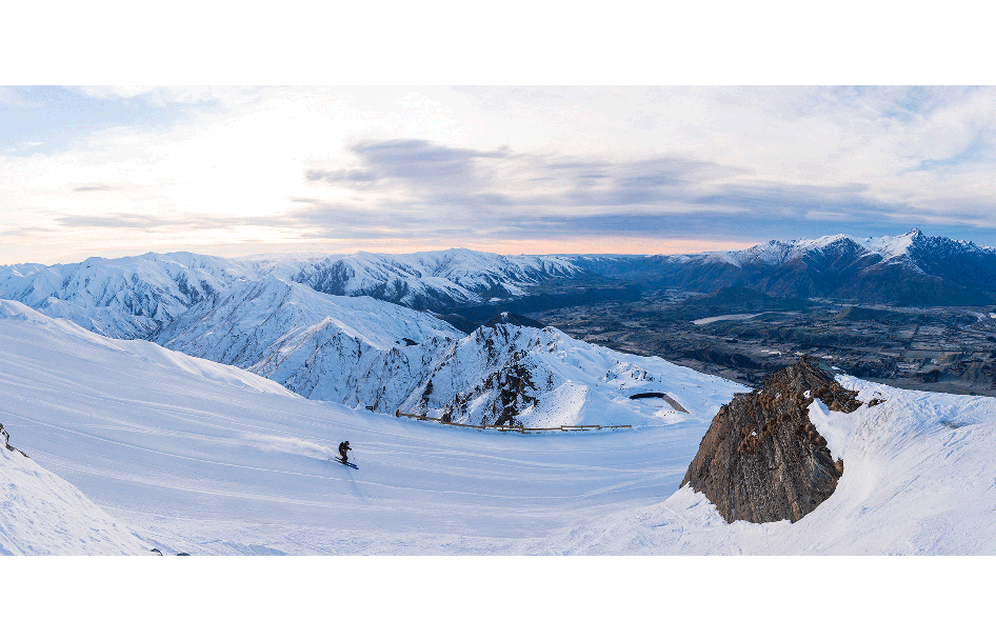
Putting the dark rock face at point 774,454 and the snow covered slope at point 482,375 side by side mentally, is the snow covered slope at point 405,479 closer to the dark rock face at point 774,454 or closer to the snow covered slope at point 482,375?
the dark rock face at point 774,454

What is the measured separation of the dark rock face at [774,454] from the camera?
926 centimetres

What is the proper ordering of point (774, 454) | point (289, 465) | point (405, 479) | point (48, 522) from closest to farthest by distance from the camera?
point (48, 522), point (774, 454), point (289, 465), point (405, 479)

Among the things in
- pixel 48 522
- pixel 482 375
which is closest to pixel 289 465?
pixel 48 522

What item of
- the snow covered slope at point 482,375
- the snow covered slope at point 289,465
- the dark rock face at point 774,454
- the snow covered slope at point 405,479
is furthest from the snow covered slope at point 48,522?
the snow covered slope at point 482,375

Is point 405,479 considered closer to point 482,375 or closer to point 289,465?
point 289,465

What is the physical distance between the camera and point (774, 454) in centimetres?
1050

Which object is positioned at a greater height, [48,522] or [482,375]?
[48,522]

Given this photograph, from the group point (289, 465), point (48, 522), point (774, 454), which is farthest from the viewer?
point (289, 465)

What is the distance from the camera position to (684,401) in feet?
121

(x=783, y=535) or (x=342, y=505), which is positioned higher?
(x=783, y=535)
